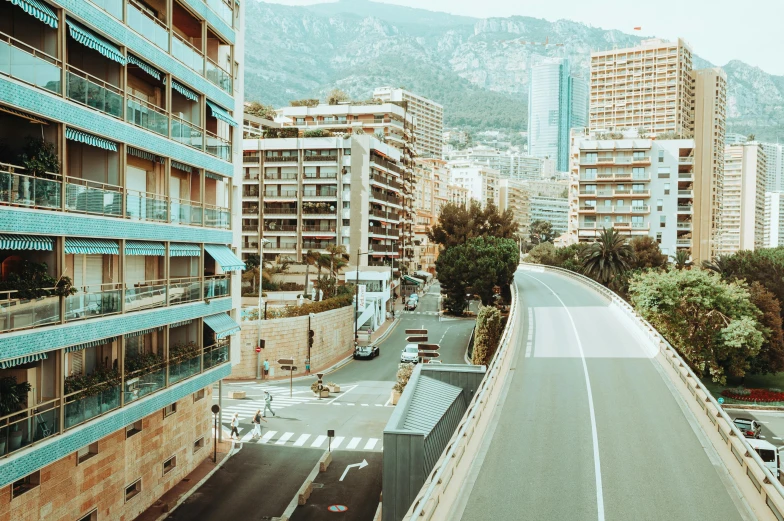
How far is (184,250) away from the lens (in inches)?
931

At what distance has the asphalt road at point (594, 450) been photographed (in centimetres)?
1477

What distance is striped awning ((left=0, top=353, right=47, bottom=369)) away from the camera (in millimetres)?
15164

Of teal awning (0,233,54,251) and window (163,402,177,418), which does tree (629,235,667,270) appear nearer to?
window (163,402,177,418)

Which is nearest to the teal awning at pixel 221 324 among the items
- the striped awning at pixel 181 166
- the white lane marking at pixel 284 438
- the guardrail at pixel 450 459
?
the striped awning at pixel 181 166

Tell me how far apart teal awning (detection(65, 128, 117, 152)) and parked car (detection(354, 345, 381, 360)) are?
129ft

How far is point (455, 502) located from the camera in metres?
14.8

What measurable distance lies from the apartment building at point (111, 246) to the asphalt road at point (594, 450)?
33.8ft

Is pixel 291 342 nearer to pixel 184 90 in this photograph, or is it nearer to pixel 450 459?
pixel 184 90

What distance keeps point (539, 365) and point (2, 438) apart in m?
21.1

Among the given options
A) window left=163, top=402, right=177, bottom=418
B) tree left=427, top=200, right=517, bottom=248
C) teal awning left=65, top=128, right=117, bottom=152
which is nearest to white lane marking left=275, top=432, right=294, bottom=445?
window left=163, top=402, right=177, bottom=418

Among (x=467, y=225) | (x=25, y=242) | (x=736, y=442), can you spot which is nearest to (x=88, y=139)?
(x=25, y=242)

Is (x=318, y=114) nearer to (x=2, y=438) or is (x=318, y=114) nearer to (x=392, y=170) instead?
(x=392, y=170)

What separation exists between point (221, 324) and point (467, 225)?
61.4 m

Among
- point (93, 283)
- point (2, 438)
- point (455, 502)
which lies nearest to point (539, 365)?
point (455, 502)
